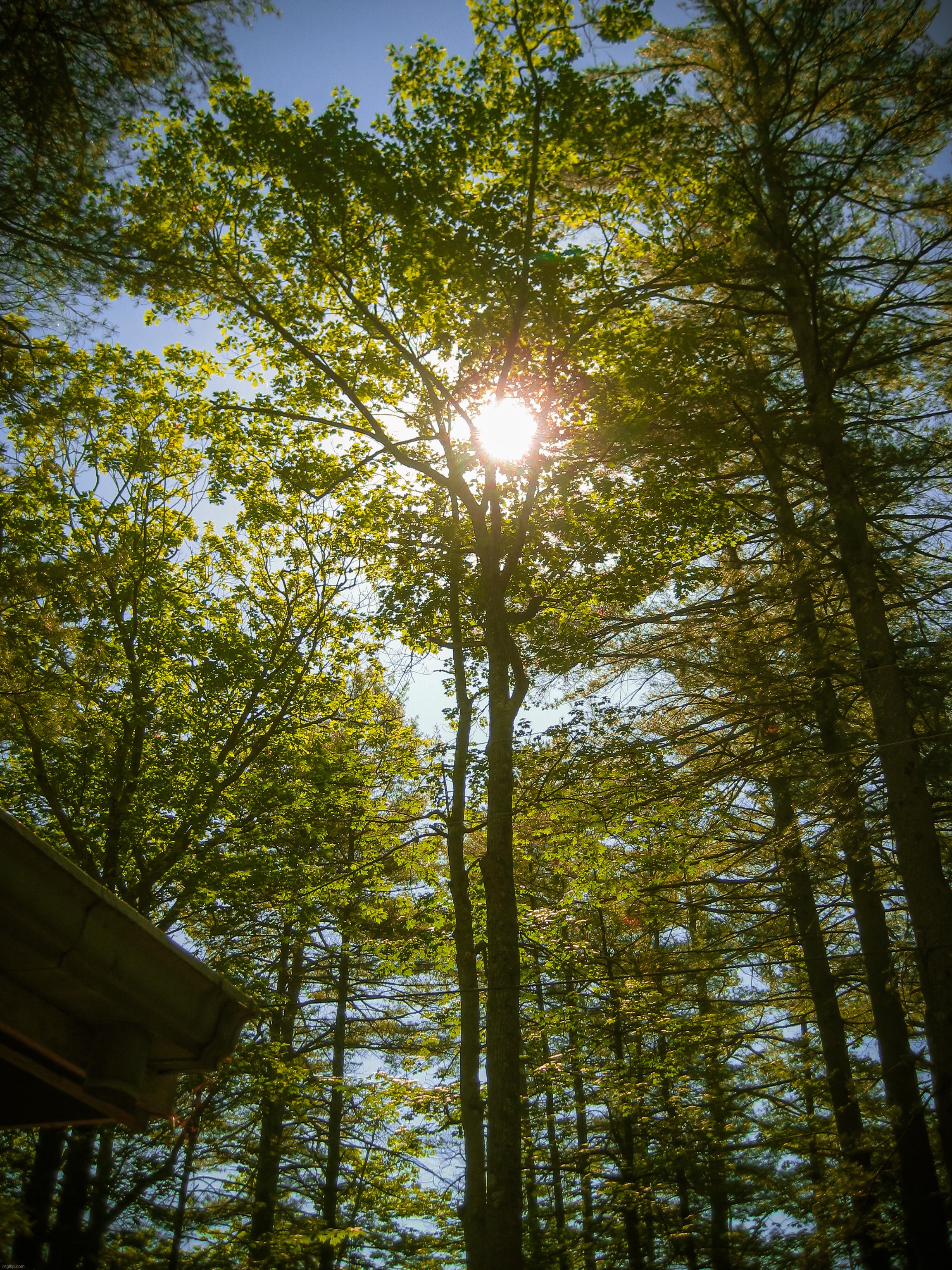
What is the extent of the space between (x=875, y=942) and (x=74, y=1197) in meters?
10.0

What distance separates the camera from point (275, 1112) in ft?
44.8

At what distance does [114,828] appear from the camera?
35.4ft

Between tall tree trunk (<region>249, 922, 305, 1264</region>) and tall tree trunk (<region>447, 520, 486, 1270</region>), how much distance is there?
2.80m

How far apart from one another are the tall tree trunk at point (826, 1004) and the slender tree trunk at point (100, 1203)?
25.7 feet

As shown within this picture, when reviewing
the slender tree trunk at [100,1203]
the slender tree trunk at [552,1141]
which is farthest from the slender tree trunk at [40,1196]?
the slender tree trunk at [552,1141]

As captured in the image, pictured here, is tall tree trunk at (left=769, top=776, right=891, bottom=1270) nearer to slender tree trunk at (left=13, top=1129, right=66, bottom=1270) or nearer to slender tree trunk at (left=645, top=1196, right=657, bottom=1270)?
slender tree trunk at (left=645, top=1196, right=657, bottom=1270)

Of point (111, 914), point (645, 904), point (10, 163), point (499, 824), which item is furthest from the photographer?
point (645, 904)

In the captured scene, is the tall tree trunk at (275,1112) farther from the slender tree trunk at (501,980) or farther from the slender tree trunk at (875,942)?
the slender tree trunk at (875,942)

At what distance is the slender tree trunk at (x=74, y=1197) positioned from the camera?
795 centimetres

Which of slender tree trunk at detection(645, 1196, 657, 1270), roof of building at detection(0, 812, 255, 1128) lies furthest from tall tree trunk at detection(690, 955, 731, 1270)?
roof of building at detection(0, 812, 255, 1128)

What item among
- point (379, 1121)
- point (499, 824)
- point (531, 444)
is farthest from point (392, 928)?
point (531, 444)

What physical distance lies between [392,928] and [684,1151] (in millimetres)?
6202

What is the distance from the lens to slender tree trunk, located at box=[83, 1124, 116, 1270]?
841 centimetres

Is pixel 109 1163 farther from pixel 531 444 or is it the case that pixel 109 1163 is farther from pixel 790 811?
pixel 531 444
